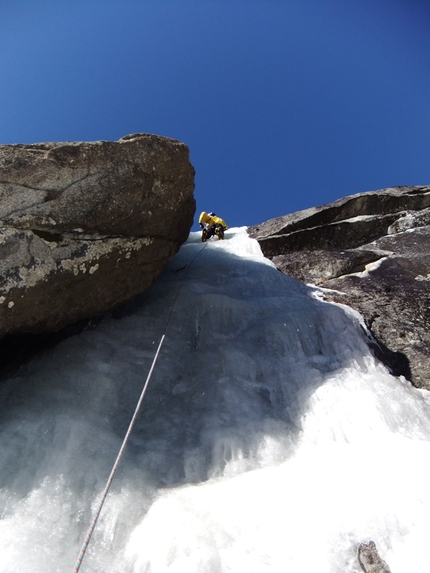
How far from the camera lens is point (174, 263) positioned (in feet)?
24.5

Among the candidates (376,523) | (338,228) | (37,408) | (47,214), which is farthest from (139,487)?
(338,228)

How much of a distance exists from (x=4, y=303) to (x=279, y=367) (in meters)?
3.07

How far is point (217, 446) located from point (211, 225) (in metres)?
8.50

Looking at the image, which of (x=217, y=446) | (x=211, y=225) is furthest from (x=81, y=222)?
(x=211, y=225)

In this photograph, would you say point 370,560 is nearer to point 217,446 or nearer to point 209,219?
point 217,446

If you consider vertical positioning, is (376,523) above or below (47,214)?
below

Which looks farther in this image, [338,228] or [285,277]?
[338,228]

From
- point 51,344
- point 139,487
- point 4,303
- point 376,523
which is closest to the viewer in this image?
point 376,523

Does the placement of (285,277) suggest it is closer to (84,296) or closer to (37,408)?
(84,296)

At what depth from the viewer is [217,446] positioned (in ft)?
12.8

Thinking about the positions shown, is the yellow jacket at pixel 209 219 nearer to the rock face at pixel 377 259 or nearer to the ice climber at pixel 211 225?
the ice climber at pixel 211 225

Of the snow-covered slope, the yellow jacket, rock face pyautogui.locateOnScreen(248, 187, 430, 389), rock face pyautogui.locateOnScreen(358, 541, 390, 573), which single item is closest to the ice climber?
the yellow jacket

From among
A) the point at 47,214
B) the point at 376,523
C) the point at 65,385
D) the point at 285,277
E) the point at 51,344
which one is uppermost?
the point at 47,214

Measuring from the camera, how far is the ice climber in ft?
37.9
